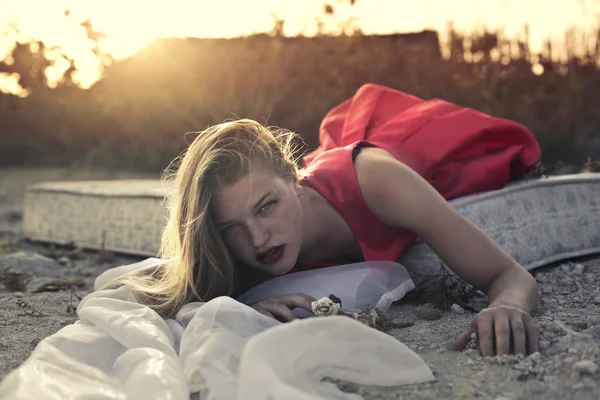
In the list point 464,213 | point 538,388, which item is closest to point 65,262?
point 464,213

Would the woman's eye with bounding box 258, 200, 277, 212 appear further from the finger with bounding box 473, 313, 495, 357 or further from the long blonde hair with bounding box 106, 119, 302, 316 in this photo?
the finger with bounding box 473, 313, 495, 357

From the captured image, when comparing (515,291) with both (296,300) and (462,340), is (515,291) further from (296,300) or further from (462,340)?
(296,300)

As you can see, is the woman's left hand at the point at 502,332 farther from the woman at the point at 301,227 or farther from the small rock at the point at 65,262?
the small rock at the point at 65,262

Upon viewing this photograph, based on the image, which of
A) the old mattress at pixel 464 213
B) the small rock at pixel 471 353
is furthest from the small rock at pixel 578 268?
the small rock at pixel 471 353

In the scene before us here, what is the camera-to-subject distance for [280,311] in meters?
2.59

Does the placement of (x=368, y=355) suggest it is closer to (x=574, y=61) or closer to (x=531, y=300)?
(x=531, y=300)

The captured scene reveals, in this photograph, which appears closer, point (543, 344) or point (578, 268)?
point (543, 344)

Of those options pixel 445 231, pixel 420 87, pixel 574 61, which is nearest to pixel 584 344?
pixel 445 231

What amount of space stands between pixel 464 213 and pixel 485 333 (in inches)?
53.1

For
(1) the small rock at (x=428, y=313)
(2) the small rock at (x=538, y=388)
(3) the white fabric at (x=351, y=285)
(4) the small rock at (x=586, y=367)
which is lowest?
(1) the small rock at (x=428, y=313)

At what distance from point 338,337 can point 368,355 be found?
3.9 inches

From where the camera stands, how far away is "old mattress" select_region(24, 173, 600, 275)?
3.54 metres

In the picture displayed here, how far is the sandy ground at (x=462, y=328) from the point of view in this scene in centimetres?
185

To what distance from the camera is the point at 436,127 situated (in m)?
4.09
